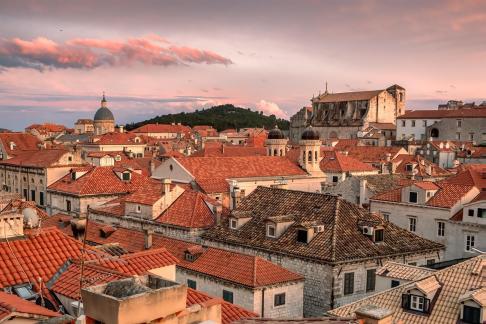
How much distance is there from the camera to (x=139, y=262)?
17297 mm

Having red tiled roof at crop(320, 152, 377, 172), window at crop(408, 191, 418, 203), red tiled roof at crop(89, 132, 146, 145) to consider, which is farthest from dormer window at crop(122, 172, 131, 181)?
red tiled roof at crop(89, 132, 146, 145)

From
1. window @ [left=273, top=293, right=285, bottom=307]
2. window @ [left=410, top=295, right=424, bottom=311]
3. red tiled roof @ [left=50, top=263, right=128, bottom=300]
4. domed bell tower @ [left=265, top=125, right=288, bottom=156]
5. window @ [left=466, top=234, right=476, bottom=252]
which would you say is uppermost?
domed bell tower @ [left=265, top=125, right=288, bottom=156]

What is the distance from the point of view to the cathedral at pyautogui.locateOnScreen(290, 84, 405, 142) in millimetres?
135375

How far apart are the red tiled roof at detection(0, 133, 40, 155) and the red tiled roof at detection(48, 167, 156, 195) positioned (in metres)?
21.6

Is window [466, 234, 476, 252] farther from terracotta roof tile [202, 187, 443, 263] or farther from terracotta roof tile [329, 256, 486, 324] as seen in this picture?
terracotta roof tile [329, 256, 486, 324]

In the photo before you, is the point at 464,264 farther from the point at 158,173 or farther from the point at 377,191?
the point at 158,173

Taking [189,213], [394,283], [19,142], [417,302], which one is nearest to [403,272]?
[394,283]

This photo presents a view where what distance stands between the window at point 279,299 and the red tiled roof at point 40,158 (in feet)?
109

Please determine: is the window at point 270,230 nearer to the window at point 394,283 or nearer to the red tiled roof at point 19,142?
the window at point 394,283

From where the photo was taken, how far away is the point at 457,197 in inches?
1539

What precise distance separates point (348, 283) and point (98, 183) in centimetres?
2717

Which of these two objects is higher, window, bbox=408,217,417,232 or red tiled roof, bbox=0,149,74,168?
red tiled roof, bbox=0,149,74,168

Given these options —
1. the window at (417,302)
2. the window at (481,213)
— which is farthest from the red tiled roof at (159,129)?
the window at (417,302)

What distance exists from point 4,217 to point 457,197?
31377 mm
